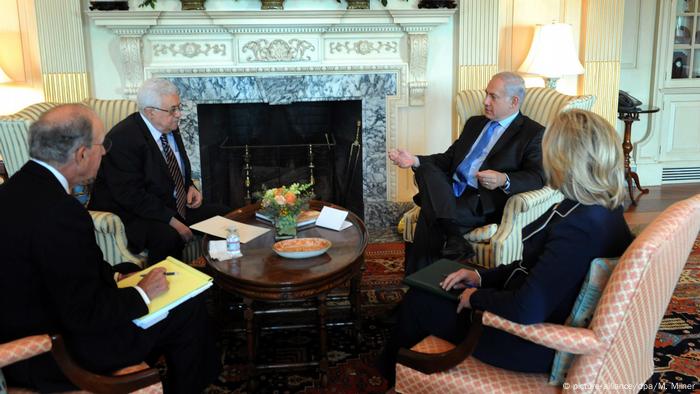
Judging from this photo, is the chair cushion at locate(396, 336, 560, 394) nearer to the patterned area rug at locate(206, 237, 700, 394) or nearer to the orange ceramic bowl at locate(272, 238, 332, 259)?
the patterned area rug at locate(206, 237, 700, 394)

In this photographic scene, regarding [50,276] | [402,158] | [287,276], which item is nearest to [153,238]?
[287,276]

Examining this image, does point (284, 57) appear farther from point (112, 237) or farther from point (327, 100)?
point (112, 237)

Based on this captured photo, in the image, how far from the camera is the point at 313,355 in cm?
270

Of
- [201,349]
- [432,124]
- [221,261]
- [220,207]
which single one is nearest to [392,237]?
[432,124]

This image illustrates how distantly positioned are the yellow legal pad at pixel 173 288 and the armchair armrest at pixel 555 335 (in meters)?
0.91

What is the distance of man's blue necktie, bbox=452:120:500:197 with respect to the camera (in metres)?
3.33

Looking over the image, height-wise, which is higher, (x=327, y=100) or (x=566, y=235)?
(x=327, y=100)

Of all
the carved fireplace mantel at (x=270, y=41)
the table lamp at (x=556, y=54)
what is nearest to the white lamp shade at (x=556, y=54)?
the table lamp at (x=556, y=54)

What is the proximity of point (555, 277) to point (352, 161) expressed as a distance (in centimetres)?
323

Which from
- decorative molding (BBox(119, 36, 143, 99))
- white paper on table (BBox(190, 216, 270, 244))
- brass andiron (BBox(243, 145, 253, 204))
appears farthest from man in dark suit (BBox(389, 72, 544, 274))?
decorative molding (BBox(119, 36, 143, 99))

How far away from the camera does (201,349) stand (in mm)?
2105

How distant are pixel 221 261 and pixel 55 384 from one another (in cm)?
86

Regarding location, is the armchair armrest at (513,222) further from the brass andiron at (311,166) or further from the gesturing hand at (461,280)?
the brass andiron at (311,166)

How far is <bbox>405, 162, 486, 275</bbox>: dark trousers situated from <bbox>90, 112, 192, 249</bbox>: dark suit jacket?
1.24m
